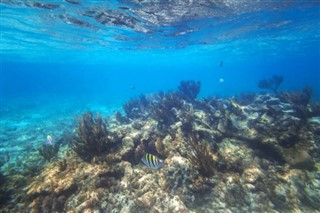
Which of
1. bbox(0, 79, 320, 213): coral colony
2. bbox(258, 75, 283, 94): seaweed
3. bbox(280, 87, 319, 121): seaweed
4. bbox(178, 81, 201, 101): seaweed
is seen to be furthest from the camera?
bbox(258, 75, 283, 94): seaweed

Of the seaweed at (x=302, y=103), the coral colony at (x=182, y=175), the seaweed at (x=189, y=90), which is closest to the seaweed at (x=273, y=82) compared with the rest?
the seaweed at (x=302, y=103)

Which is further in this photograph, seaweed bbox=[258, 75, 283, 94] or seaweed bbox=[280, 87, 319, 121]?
seaweed bbox=[258, 75, 283, 94]

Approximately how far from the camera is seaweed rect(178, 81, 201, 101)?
1776 centimetres

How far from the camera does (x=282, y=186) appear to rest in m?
6.10

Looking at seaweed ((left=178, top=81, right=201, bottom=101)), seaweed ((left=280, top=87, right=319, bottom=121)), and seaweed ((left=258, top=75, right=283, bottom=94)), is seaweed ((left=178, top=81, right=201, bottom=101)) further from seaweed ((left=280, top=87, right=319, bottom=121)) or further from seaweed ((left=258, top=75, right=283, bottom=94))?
seaweed ((left=258, top=75, right=283, bottom=94))

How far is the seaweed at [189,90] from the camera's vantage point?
17763mm

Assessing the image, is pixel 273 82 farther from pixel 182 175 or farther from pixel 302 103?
pixel 182 175

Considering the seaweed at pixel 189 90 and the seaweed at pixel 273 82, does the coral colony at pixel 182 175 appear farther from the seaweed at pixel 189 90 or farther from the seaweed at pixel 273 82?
the seaweed at pixel 273 82

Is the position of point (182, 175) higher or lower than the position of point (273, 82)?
higher

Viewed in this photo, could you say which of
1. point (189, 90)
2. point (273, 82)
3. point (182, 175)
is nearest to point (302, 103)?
point (189, 90)

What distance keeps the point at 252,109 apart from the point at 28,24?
20632 millimetres

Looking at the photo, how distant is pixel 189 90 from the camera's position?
59.9ft

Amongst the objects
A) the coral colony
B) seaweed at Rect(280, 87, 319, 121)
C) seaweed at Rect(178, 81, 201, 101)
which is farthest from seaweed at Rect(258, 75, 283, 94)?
the coral colony

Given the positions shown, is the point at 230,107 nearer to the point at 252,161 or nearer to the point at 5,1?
the point at 252,161
